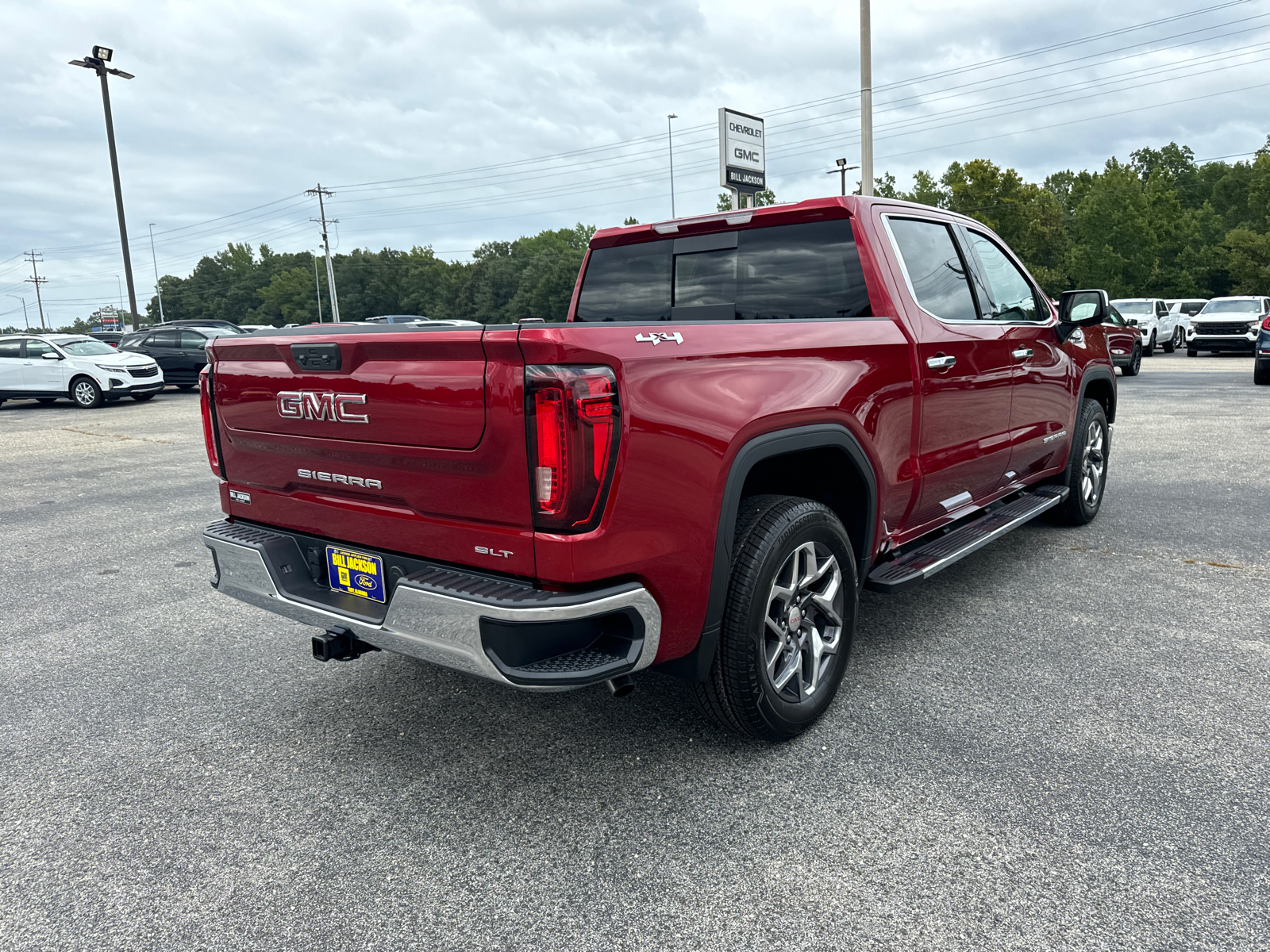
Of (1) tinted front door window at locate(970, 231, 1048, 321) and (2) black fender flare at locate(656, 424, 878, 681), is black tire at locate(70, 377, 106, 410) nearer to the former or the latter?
(1) tinted front door window at locate(970, 231, 1048, 321)

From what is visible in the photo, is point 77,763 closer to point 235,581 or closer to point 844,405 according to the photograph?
point 235,581

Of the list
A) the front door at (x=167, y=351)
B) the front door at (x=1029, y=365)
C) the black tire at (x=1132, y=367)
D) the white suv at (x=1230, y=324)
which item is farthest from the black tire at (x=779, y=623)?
the white suv at (x=1230, y=324)

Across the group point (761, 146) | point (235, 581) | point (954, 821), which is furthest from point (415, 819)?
point (761, 146)

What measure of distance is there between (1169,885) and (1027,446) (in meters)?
2.98

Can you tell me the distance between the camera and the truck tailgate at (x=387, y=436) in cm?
239

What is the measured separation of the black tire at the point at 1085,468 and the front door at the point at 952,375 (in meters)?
1.37

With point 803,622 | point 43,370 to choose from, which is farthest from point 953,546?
point 43,370

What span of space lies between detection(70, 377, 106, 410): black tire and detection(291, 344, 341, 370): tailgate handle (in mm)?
18240

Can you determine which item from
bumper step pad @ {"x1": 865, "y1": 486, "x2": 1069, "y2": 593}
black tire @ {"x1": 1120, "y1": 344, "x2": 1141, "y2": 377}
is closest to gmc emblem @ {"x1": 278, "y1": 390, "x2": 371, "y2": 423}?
bumper step pad @ {"x1": 865, "y1": 486, "x2": 1069, "y2": 593}

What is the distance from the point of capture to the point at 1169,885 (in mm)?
2262

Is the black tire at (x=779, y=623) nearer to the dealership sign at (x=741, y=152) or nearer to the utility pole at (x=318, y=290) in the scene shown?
the dealership sign at (x=741, y=152)

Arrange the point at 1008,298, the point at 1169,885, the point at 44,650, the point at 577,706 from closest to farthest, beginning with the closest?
the point at 1169,885, the point at 577,706, the point at 44,650, the point at 1008,298

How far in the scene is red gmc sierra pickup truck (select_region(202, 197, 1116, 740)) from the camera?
2.36m

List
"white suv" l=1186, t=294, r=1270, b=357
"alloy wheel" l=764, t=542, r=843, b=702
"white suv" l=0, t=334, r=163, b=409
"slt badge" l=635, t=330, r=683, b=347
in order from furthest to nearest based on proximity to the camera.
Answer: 1. "white suv" l=1186, t=294, r=1270, b=357
2. "white suv" l=0, t=334, r=163, b=409
3. "alloy wheel" l=764, t=542, r=843, b=702
4. "slt badge" l=635, t=330, r=683, b=347
